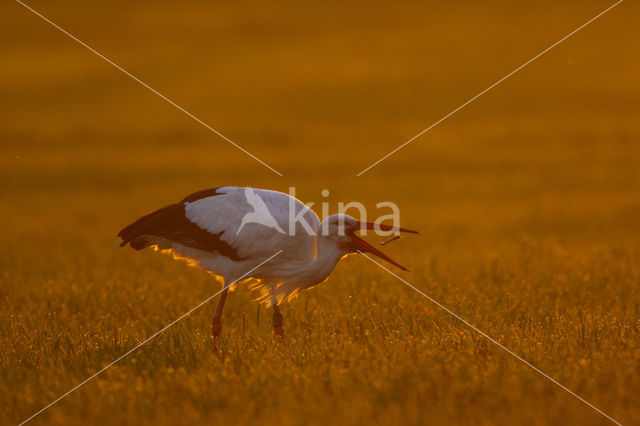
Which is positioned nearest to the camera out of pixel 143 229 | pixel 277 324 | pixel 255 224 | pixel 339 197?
pixel 255 224

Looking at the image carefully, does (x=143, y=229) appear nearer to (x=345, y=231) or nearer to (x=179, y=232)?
(x=179, y=232)

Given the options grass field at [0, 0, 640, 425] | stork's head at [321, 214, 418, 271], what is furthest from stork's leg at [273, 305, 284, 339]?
stork's head at [321, 214, 418, 271]

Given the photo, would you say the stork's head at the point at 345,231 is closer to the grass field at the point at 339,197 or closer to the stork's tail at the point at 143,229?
the grass field at the point at 339,197

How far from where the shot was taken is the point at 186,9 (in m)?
47.6

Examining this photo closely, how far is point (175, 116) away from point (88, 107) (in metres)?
3.55

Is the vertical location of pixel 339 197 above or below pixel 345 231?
below

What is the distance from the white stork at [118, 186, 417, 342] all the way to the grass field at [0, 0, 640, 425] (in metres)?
0.43

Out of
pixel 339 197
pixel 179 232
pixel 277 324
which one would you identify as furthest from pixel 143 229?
pixel 339 197

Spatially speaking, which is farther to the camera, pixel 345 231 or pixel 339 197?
pixel 339 197

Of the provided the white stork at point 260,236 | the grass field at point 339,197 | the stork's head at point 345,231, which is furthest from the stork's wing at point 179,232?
the stork's head at point 345,231

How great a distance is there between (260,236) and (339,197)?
11178 mm

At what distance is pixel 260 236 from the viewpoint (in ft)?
27.0

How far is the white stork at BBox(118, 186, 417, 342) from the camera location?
27.0 ft

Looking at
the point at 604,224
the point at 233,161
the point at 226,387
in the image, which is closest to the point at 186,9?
the point at 233,161
